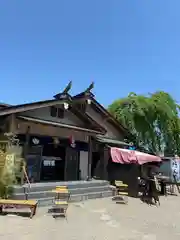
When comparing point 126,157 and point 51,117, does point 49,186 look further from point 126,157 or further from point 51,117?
point 126,157

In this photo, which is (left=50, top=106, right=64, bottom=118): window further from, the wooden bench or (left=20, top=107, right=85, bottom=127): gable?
the wooden bench

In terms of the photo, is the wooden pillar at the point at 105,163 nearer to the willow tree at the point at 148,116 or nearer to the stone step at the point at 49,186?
the stone step at the point at 49,186

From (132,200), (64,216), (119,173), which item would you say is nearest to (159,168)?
(119,173)

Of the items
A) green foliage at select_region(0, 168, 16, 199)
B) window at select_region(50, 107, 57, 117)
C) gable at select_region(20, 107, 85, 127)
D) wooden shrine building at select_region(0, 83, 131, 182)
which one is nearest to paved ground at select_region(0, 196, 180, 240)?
green foliage at select_region(0, 168, 16, 199)

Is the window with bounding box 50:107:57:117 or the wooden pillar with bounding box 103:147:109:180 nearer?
the window with bounding box 50:107:57:117

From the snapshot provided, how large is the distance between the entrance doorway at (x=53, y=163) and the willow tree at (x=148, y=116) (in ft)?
32.6

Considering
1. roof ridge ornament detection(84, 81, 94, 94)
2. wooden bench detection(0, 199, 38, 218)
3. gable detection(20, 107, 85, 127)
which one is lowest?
wooden bench detection(0, 199, 38, 218)

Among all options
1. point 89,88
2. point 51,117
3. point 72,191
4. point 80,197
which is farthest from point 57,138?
point 89,88

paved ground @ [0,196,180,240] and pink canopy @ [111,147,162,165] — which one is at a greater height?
pink canopy @ [111,147,162,165]

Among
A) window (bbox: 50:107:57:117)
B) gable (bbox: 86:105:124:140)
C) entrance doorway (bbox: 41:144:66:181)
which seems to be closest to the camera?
window (bbox: 50:107:57:117)

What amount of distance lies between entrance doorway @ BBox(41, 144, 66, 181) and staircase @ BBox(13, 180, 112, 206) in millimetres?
2760

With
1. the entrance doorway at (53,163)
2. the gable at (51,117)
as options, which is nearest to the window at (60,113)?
the gable at (51,117)

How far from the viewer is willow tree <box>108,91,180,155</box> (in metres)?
23.2

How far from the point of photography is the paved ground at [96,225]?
652 cm
